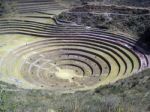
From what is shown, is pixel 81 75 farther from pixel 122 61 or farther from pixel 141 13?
pixel 141 13

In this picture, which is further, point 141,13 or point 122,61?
point 141,13

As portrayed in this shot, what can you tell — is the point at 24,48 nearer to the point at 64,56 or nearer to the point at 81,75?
the point at 64,56

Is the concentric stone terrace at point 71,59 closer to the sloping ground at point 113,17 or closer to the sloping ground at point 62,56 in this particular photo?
the sloping ground at point 62,56

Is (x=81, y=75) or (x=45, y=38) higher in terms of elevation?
(x=45, y=38)

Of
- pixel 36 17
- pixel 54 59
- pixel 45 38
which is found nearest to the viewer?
pixel 54 59

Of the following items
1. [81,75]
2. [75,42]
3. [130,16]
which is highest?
[130,16]

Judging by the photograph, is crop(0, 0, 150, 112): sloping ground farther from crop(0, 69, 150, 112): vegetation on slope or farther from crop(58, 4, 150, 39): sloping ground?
crop(0, 69, 150, 112): vegetation on slope

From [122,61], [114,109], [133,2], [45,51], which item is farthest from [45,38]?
[114,109]

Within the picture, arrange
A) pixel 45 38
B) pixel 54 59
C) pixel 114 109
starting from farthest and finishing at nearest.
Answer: pixel 45 38, pixel 54 59, pixel 114 109

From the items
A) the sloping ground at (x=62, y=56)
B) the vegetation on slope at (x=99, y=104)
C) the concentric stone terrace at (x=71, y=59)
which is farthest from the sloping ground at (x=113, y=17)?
the vegetation on slope at (x=99, y=104)
